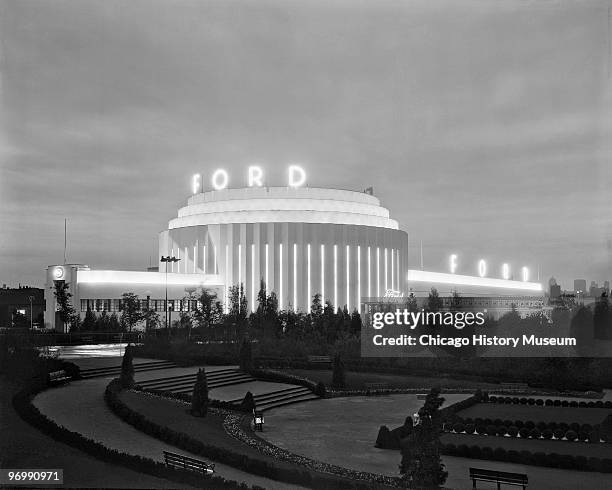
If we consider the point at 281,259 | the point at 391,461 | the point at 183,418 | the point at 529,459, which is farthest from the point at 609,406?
the point at 281,259

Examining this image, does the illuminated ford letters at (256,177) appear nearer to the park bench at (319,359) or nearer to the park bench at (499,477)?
the park bench at (319,359)

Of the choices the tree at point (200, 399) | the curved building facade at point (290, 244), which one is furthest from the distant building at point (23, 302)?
the tree at point (200, 399)

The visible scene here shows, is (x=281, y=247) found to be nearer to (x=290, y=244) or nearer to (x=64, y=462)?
(x=290, y=244)

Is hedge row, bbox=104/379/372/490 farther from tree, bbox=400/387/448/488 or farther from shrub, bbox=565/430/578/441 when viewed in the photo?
Answer: shrub, bbox=565/430/578/441

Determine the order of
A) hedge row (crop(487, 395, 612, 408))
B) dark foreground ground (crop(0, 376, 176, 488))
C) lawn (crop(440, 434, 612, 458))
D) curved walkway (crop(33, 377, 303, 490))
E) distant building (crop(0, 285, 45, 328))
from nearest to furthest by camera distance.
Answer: dark foreground ground (crop(0, 376, 176, 488)), curved walkway (crop(33, 377, 303, 490)), lawn (crop(440, 434, 612, 458)), hedge row (crop(487, 395, 612, 408)), distant building (crop(0, 285, 45, 328))

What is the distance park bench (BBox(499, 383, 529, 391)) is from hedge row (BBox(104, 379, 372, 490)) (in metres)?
22.3

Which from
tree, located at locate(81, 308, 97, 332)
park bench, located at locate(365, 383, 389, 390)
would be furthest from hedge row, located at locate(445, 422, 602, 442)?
tree, located at locate(81, 308, 97, 332)

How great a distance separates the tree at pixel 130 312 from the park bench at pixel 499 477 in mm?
52260

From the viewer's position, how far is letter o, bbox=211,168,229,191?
85.2 meters

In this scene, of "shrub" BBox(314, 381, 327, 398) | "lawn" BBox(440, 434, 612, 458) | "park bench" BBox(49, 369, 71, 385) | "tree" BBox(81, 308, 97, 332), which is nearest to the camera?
"lawn" BBox(440, 434, 612, 458)

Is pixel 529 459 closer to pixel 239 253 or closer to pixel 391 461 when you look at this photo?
pixel 391 461

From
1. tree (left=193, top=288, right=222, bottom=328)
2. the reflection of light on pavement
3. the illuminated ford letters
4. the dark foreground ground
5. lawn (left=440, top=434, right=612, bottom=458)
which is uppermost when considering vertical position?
the illuminated ford letters

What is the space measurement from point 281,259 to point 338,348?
31694mm

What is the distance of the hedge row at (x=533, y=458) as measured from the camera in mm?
19688
